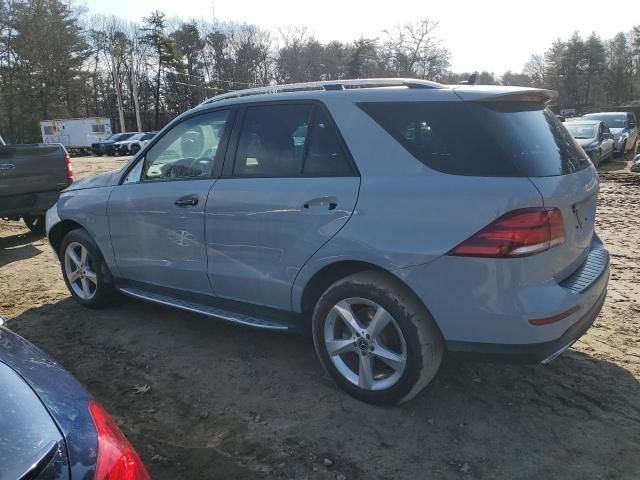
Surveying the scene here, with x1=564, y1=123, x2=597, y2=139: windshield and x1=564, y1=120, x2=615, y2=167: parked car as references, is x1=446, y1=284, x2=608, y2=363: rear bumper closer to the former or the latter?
x1=564, y1=120, x2=615, y2=167: parked car

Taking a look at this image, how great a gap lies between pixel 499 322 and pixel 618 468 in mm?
910

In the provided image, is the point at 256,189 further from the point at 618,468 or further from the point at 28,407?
the point at 618,468

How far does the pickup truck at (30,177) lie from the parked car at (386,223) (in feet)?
14.7

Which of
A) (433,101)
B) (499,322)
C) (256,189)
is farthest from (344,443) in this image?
(433,101)

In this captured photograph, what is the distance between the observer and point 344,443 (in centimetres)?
283

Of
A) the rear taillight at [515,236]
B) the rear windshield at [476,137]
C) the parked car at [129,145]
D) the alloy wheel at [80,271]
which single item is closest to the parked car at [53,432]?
the rear taillight at [515,236]

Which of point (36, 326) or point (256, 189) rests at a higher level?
point (256, 189)

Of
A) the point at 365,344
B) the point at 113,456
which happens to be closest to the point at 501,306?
the point at 365,344

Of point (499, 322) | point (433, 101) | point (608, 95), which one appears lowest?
point (499, 322)

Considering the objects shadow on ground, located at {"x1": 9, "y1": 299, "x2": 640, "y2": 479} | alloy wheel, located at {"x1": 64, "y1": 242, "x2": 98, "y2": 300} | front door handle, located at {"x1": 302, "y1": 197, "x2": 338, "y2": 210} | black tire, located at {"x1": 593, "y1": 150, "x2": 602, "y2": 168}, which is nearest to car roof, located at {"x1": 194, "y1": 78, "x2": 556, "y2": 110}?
front door handle, located at {"x1": 302, "y1": 197, "x2": 338, "y2": 210}

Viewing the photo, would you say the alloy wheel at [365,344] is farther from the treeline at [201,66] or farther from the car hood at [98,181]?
the treeline at [201,66]

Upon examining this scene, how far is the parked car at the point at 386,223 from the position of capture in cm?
260

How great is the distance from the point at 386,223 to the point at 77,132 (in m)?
49.6

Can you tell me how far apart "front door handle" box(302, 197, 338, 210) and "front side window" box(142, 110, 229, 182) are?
0.92 meters
